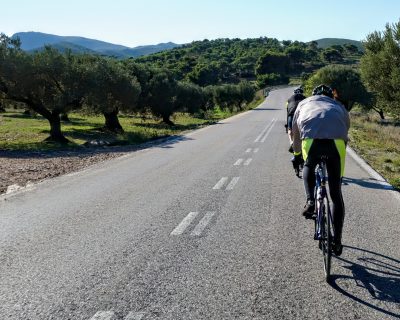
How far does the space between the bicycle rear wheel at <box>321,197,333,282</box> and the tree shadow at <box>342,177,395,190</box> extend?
514 centimetres

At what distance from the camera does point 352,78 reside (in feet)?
167

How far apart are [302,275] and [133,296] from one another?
5.79 ft

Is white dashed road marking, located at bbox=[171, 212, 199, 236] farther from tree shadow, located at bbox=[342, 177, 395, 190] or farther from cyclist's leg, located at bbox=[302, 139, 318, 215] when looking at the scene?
tree shadow, located at bbox=[342, 177, 395, 190]

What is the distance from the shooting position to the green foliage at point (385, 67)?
73.3 ft

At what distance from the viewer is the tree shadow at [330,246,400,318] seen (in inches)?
154

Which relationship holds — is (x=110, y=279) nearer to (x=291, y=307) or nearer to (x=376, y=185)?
(x=291, y=307)

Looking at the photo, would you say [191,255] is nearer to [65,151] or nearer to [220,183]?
[220,183]

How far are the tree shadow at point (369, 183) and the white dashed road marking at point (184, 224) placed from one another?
Answer: 4.40 metres

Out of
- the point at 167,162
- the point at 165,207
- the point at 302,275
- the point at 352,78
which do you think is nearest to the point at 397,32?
the point at 167,162

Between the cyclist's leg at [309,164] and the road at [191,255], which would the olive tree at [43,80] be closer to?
the road at [191,255]

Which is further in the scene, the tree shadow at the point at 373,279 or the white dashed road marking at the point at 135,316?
the tree shadow at the point at 373,279

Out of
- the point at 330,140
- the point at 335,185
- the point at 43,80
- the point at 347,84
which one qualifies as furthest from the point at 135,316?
the point at 347,84

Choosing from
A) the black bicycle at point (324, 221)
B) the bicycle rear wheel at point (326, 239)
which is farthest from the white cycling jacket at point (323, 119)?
the bicycle rear wheel at point (326, 239)

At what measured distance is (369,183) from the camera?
9.71 metres
